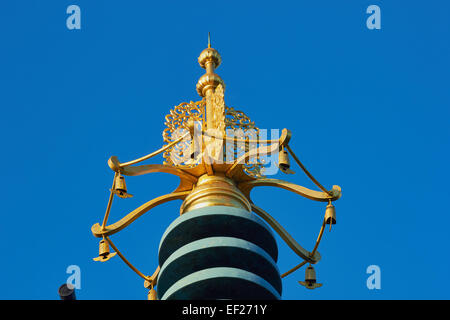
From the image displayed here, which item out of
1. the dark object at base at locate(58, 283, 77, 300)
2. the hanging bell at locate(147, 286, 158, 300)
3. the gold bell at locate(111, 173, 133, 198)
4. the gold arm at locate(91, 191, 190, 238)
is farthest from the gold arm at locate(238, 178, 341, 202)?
the dark object at base at locate(58, 283, 77, 300)

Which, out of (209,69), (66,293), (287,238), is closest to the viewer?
(66,293)

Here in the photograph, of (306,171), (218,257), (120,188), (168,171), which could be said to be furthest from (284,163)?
(120,188)

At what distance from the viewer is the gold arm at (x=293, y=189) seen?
26.6 meters

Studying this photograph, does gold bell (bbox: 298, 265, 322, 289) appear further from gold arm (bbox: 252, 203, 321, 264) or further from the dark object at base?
the dark object at base

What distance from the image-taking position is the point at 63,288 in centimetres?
2109

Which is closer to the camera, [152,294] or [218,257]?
[218,257]

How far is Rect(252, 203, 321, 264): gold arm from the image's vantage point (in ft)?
89.0

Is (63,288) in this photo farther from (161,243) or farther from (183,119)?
(183,119)

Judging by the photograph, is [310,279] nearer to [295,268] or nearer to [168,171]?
[295,268]

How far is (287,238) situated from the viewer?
1068 inches

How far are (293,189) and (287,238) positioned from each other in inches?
46.1

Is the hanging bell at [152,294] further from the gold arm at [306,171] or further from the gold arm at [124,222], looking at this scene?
the gold arm at [306,171]
